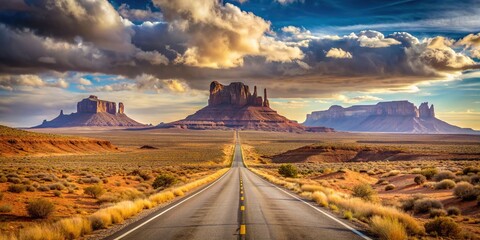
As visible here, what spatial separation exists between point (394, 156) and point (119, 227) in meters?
80.5

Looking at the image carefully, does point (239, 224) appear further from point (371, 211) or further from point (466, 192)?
point (466, 192)

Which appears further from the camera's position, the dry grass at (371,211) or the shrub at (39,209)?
the shrub at (39,209)

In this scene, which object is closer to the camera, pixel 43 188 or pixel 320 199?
pixel 320 199

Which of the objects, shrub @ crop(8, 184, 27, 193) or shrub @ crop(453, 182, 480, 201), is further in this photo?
shrub @ crop(8, 184, 27, 193)

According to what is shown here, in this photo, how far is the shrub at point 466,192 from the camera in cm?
1744

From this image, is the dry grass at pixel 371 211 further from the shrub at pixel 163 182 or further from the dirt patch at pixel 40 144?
the dirt patch at pixel 40 144

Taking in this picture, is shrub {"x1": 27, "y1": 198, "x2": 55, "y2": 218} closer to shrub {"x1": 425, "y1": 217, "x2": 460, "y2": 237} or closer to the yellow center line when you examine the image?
the yellow center line

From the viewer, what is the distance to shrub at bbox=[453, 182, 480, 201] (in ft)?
57.2

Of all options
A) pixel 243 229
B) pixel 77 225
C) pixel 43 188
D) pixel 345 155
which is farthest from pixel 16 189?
pixel 345 155

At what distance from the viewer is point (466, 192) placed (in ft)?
58.9

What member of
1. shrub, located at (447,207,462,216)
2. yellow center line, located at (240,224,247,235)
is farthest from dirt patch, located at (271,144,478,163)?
yellow center line, located at (240,224,247,235)

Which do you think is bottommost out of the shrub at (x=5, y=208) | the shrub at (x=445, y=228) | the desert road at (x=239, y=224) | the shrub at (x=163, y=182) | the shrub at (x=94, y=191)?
the shrub at (x=163, y=182)

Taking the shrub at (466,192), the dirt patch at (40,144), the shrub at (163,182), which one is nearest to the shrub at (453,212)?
the shrub at (466,192)

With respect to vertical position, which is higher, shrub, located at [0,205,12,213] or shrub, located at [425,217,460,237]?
shrub, located at [425,217,460,237]
